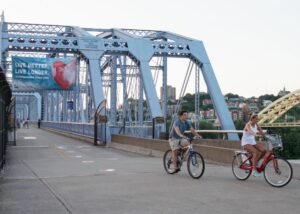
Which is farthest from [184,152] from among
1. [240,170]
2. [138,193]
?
[138,193]

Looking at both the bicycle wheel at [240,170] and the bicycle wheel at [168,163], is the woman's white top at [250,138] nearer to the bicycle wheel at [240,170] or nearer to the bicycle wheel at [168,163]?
the bicycle wheel at [240,170]

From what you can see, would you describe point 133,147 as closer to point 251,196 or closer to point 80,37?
point 80,37

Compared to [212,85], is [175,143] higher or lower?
lower

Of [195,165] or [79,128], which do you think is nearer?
[195,165]

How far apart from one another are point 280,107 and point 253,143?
7937 cm

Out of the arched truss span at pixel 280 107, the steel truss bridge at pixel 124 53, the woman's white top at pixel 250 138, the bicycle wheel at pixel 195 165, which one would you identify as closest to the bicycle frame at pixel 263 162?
the woman's white top at pixel 250 138

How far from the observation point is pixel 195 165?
36.5 feet

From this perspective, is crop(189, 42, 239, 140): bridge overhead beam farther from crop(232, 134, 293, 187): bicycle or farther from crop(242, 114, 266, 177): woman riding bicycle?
crop(232, 134, 293, 187): bicycle

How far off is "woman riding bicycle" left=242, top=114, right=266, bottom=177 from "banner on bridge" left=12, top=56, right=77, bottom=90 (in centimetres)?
2481

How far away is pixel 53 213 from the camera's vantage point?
280 inches

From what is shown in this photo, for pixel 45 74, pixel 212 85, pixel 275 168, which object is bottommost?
pixel 275 168

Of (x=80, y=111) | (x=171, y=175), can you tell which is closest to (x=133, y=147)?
(x=171, y=175)

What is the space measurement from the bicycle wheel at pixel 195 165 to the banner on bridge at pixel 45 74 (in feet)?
78.8

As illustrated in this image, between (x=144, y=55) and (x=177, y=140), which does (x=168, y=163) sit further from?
(x=144, y=55)
